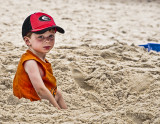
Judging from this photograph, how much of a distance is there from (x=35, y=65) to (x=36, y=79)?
0.34 ft

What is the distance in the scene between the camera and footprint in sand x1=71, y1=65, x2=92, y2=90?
2.54m

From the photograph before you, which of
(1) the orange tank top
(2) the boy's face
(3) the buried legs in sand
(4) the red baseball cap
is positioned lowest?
(3) the buried legs in sand

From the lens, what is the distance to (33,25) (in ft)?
6.07

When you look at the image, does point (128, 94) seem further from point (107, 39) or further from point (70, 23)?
point (70, 23)

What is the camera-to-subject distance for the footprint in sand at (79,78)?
254 cm

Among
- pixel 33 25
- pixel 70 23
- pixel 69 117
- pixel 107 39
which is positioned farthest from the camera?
pixel 70 23

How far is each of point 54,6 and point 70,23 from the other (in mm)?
1672

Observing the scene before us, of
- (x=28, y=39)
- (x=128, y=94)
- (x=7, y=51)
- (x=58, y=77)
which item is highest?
(x=28, y=39)

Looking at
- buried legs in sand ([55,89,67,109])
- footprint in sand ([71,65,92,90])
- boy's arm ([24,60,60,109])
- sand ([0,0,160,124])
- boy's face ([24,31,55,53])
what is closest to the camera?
sand ([0,0,160,124])

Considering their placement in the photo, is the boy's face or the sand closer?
the sand

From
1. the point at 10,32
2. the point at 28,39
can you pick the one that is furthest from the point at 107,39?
the point at 28,39

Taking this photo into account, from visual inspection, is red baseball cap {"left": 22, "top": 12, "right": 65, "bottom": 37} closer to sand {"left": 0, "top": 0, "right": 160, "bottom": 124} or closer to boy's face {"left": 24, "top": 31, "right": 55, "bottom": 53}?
boy's face {"left": 24, "top": 31, "right": 55, "bottom": 53}

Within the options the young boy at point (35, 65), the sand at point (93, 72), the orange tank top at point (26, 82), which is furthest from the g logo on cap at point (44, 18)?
the sand at point (93, 72)

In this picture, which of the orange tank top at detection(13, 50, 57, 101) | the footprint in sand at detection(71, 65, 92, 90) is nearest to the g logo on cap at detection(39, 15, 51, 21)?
the orange tank top at detection(13, 50, 57, 101)
